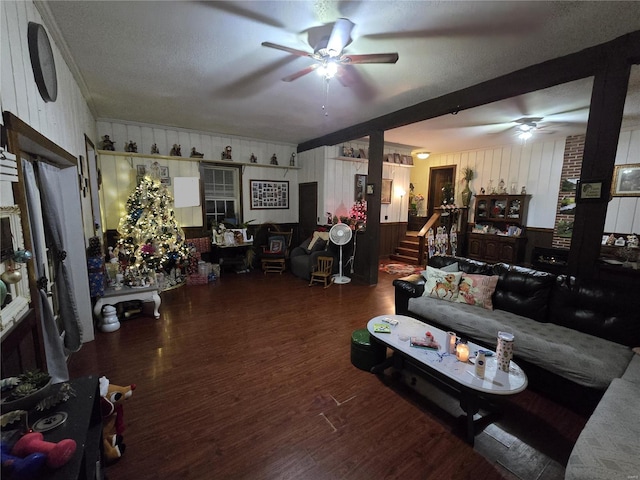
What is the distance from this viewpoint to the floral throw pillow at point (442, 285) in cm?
299

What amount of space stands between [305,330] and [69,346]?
2292 mm

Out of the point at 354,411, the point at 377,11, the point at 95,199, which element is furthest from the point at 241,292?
the point at 377,11

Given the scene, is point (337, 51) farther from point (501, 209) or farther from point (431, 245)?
point (501, 209)

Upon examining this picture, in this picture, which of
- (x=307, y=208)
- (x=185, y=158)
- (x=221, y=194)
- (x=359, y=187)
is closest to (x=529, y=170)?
(x=359, y=187)

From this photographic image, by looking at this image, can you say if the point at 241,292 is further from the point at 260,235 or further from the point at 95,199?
the point at 95,199

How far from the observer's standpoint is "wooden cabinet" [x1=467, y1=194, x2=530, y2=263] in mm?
6113

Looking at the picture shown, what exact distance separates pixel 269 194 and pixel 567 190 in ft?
20.7

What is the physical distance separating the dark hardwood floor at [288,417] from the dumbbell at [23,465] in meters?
0.90

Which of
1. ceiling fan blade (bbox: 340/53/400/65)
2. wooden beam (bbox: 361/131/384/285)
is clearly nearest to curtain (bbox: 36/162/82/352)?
ceiling fan blade (bbox: 340/53/400/65)

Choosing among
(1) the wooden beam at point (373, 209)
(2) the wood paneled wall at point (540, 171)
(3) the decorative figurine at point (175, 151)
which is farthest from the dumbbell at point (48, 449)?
(2) the wood paneled wall at point (540, 171)

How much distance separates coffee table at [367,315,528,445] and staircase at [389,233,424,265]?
4658 millimetres

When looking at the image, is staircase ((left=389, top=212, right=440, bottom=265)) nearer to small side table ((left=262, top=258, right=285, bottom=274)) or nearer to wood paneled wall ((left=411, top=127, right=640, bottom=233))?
wood paneled wall ((left=411, top=127, right=640, bottom=233))

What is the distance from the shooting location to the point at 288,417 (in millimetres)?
1975

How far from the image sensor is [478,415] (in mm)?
1992
